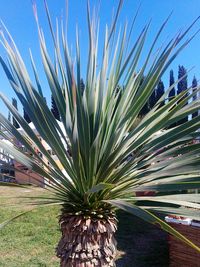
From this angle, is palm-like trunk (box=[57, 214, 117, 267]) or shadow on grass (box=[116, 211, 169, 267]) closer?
palm-like trunk (box=[57, 214, 117, 267])

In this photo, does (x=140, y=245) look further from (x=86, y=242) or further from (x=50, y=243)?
(x=86, y=242)

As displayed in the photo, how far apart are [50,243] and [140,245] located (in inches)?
59.1

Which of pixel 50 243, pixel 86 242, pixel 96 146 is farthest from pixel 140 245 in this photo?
pixel 96 146

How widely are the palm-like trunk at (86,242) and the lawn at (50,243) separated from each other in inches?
101

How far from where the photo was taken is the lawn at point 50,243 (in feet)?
15.6

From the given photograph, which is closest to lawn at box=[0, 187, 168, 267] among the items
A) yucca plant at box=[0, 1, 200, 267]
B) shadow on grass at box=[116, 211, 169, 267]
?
shadow on grass at box=[116, 211, 169, 267]

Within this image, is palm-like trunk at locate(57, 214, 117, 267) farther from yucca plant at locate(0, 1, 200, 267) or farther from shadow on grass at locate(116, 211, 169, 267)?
shadow on grass at locate(116, 211, 169, 267)

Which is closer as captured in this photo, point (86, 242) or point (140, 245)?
point (86, 242)

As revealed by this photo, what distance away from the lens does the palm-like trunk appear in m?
1.44

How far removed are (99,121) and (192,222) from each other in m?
2.90

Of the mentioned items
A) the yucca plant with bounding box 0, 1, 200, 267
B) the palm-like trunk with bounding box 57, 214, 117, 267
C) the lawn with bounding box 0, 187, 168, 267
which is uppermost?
the yucca plant with bounding box 0, 1, 200, 267

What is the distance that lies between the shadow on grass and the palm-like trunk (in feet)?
11.1

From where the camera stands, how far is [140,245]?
18.1 ft

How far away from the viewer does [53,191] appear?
1633mm
